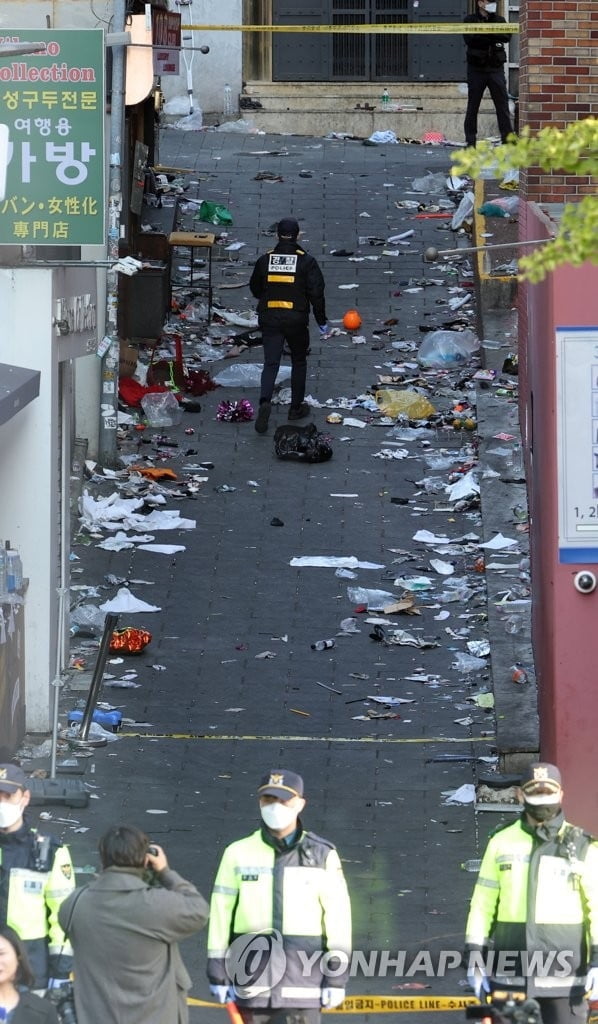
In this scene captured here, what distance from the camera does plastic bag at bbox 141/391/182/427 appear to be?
17.6 meters

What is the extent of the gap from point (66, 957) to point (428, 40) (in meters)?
23.7

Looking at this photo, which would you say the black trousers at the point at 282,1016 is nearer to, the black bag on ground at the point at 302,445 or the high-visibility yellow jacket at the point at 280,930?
the high-visibility yellow jacket at the point at 280,930

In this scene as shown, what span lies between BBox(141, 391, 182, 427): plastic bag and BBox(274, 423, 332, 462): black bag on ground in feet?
A: 4.35

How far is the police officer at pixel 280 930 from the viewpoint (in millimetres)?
6609

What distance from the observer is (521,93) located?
48.1 ft

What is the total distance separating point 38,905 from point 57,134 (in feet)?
20.4

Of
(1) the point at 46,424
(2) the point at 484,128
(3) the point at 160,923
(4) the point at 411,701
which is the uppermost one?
(2) the point at 484,128

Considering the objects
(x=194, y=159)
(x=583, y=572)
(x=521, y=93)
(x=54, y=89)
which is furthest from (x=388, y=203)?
(x=583, y=572)

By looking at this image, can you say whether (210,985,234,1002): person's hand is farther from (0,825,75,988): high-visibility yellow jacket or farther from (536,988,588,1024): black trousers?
(536,988,588,1024): black trousers

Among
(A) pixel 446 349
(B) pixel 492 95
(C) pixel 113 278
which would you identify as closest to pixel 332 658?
(C) pixel 113 278

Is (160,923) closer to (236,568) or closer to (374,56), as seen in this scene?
(236,568)

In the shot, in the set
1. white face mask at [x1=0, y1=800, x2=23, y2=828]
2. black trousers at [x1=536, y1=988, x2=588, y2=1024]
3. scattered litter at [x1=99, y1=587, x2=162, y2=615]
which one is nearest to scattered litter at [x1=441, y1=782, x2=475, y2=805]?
scattered litter at [x1=99, y1=587, x2=162, y2=615]

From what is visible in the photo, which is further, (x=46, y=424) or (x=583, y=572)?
(x=46, y=424)

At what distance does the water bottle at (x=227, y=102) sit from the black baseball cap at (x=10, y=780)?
74.5 ft
